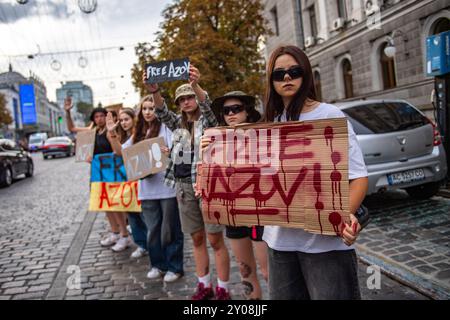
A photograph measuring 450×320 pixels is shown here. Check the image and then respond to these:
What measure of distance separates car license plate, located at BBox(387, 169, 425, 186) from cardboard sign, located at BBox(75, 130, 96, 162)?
426cm

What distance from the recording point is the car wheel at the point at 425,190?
20.3 ft

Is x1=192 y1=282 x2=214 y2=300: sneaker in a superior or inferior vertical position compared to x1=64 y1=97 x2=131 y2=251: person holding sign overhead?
inferior

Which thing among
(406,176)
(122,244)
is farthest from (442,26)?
(122,244)

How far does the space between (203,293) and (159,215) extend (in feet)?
3.26

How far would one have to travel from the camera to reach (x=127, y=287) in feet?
13.2

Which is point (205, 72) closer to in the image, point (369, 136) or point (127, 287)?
point (369, 136)

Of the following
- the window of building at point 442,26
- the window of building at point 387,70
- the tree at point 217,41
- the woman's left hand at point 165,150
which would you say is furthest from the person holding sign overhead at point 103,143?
the window of building at point 387,70

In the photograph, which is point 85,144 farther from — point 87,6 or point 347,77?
point 347,77

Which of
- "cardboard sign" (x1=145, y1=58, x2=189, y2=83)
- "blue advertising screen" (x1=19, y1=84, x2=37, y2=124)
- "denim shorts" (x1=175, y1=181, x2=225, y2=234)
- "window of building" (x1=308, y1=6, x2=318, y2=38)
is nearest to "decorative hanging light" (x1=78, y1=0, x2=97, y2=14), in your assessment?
"cardboard sign" (x1=145, y1=58, x2=189, y2=83)

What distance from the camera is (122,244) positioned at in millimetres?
5516

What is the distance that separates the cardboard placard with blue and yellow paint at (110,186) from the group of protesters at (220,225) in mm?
185

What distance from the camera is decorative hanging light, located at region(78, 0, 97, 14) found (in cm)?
596

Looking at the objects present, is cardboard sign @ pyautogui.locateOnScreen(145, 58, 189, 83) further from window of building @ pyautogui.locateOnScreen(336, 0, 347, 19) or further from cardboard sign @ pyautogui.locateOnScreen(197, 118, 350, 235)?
window of building @ pyautogui.locateOnScreen(336, 0, 347, 19)

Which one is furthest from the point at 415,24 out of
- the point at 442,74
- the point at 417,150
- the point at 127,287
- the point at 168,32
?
the point at 127,287
